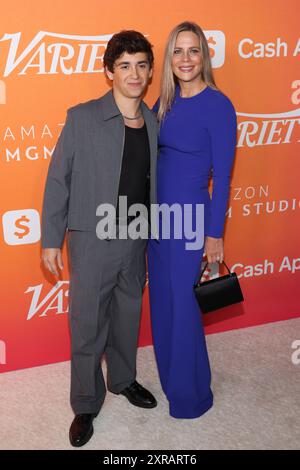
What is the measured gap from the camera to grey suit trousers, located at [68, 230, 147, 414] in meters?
2.36

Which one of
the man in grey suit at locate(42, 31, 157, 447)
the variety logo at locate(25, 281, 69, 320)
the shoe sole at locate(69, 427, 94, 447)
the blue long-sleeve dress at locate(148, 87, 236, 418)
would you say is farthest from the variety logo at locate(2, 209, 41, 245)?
the shoe sole at locate(69, 427, 94, 447)

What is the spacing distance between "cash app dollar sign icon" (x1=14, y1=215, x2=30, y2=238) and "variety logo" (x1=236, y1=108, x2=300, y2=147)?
4.02 feet

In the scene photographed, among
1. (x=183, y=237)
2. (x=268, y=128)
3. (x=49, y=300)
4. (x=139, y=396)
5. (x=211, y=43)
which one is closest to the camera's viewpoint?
(x=183, y=237)

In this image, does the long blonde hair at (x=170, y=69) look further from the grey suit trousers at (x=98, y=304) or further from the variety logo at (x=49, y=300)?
the variety logo at (x=49, y=300)

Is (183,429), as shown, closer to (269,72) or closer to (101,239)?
(101,239)

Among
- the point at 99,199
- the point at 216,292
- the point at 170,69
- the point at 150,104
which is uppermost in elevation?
the point at 170,69

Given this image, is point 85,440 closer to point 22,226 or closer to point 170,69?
point 22,226

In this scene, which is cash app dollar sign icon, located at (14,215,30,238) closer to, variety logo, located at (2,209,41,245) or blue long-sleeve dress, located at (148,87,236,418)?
variety logo, located at (2,209,41,245)

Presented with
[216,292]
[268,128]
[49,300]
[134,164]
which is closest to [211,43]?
[268,128]

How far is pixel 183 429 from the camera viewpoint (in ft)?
8.29

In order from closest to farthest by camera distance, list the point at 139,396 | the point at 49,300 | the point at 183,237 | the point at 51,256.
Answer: the point at 51,256 < the point at 183,237 < the point at 139,396 < the point at 49,300

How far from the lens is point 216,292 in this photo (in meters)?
2.51

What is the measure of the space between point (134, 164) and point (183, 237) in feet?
1.34
